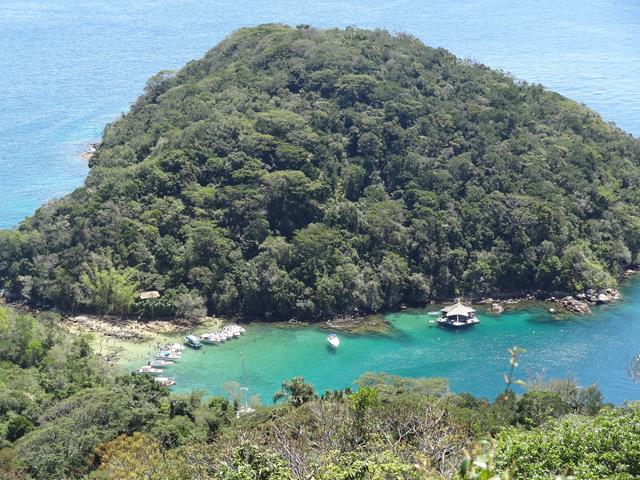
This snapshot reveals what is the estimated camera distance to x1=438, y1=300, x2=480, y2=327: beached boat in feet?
123

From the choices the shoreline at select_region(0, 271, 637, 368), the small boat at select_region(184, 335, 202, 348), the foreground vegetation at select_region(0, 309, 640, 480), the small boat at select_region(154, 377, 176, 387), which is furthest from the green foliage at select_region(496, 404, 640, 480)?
the shoreline at select_region(0, 271, 637, 368)

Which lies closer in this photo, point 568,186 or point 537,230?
point 537,230

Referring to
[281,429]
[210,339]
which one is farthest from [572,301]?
[281,429]

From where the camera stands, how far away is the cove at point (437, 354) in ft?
108

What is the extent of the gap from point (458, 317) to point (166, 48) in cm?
6346

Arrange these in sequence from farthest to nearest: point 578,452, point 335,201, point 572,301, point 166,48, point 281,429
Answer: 1. point 166,48
2. point 335,201
3. point 572,301
4. point 281,429
5. point 578,452

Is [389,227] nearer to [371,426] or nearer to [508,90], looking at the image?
[508,90]

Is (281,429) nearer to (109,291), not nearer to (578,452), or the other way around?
(578,452)

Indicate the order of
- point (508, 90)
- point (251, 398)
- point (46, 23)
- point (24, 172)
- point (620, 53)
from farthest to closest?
point (46, 23) → point (620, 53) → point (24, 172) → point (508, 90) → point (251, 398)

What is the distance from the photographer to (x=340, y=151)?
45.8m

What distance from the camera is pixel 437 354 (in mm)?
35594

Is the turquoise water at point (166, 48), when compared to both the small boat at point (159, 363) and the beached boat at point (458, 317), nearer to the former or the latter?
the small boat at point (159, 363)

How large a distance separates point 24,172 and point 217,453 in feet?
146

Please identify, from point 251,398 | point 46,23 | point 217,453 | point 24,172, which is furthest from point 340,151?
point 46,23
